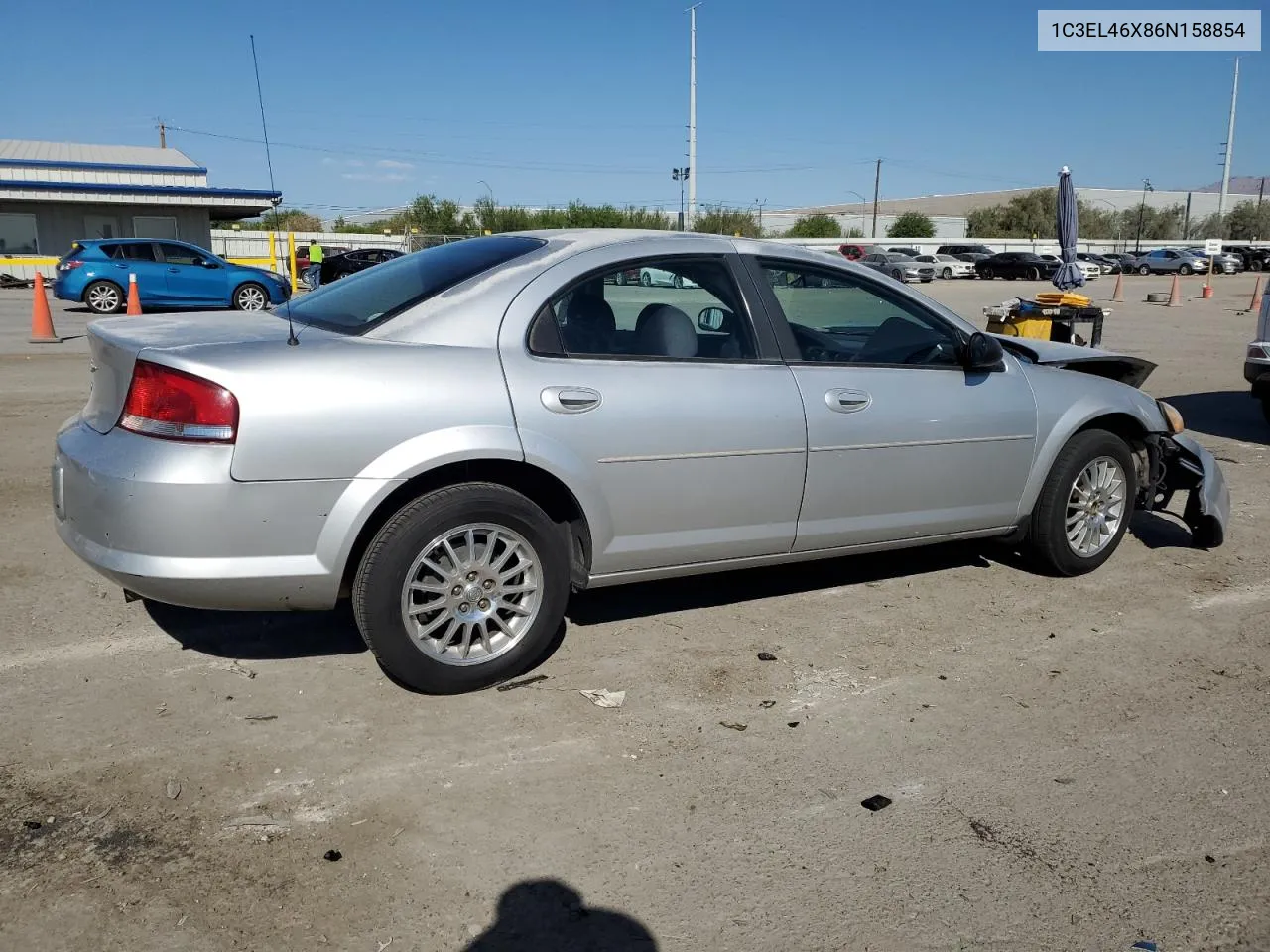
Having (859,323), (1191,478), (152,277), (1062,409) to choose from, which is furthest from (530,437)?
(152,277)

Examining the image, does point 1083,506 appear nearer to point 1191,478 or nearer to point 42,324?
point 1191,478

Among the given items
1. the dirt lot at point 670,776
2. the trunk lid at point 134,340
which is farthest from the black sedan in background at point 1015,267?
the trunk lid at point 134,340

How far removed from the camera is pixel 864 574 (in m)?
5.36

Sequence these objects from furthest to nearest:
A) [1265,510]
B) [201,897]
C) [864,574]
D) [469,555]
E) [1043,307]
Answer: [1043,307], [1265,510], [864,574], [469,555], [201,897]

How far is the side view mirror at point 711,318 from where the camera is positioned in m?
4.29

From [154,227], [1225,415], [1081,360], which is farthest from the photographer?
[154,227]

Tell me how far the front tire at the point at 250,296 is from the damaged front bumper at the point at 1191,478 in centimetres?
→ 1902

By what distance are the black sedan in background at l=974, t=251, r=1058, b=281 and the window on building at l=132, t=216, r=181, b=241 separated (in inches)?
1487

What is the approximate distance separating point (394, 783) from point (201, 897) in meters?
0.69

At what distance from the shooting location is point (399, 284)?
4180 millimetres

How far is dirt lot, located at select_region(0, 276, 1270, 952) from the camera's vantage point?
2.64 m

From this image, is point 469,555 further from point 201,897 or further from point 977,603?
point 977,603

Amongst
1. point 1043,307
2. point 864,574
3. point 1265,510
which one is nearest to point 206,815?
point 864,574

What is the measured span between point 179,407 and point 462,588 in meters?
1.11
